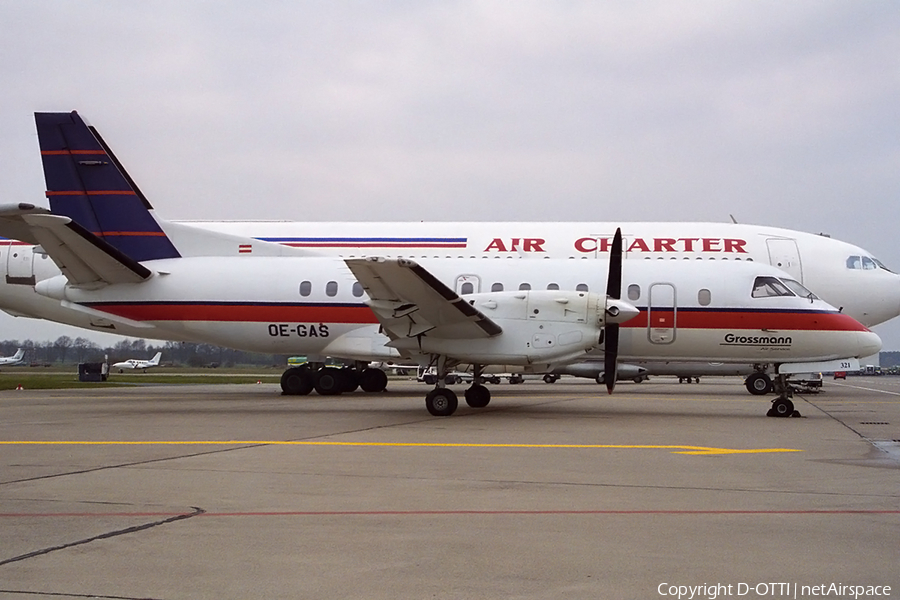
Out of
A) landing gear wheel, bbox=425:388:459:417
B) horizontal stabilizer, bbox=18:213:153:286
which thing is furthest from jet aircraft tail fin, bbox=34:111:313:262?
landing gear wheel, bbox=425:388:459:417

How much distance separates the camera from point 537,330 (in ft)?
54.5

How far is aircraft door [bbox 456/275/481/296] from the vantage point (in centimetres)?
1944

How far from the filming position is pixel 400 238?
27.7 meters

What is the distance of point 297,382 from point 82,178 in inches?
327

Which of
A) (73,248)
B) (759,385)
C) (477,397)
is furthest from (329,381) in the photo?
(759,385)

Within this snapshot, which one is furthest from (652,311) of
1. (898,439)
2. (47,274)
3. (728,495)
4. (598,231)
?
(47,274)

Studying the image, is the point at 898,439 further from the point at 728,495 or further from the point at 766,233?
the point at 766,233

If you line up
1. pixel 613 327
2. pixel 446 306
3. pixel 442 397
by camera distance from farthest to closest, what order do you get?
1. pixel 442 397
2. pixel 613 327
3. pixel 446 306

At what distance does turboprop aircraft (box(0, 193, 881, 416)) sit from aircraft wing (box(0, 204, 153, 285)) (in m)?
0.04

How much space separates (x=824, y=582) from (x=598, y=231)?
2283 centimetres

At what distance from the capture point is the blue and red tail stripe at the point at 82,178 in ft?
72.6

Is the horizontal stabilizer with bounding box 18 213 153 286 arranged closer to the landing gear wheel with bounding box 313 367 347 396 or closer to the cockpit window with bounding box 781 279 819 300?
the landing gear wheel with bounding box 313 367 347 396

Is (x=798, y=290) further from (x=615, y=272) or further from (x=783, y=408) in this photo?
(x=615, y=272)

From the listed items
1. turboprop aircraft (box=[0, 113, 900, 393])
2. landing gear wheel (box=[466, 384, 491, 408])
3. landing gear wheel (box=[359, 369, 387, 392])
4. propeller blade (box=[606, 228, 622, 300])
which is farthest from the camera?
landing gear wheel (box=[359, 369, 387, 392])
